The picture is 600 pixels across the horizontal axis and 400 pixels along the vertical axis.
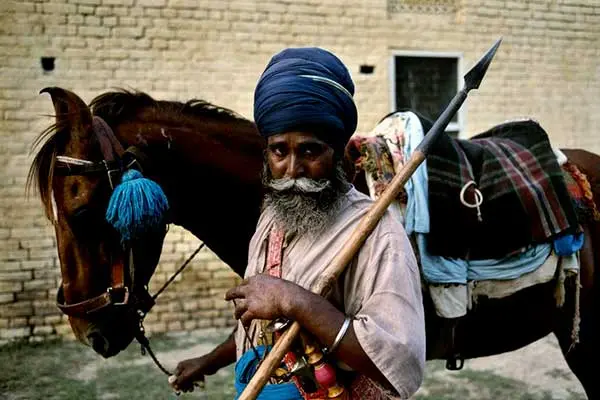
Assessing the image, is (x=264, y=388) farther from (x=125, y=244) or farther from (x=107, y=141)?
(x=107, y=141)

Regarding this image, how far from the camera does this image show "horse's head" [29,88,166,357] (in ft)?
7.25

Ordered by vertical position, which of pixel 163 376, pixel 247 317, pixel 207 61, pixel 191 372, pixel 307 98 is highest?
pixel 207 61

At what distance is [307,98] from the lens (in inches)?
60.6

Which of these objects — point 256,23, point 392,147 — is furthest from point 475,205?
point 256,23

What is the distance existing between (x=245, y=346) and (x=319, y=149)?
2.00 ft

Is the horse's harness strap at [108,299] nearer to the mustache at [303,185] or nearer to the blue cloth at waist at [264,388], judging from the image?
the blue cloth at waist at [264,388]

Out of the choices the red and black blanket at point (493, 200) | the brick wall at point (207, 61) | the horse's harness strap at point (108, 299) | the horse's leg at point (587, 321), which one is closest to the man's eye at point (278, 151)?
the horse's harness strap at point (108, 299)

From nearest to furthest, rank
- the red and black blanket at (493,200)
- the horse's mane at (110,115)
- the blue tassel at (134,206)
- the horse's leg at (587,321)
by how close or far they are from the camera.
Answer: the blue tassel at (134,206)
the horse's mane at (110,115)
the red and black blanket at (493,200)
the horse's leg at (587,321)

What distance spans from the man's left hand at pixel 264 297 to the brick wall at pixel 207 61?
5444 mm

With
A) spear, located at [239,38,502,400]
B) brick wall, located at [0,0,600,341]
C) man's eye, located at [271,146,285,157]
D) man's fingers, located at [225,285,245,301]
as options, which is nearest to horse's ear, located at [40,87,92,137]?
man's eye, located at [271,146,285,157]

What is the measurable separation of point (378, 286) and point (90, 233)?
128 centimetres

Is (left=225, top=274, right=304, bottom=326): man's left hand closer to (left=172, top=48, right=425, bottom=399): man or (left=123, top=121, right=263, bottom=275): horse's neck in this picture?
(left=172, top=48, right=425, bottom=399): man

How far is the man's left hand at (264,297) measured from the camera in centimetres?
137

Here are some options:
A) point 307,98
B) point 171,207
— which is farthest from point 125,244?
point 307,98
